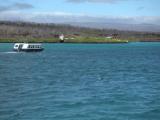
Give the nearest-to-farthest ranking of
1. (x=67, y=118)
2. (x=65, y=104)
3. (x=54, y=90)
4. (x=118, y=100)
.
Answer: (x=67, y=118)
(x=65, y=104)
(x=118, y=100)
(x=54, y=90)

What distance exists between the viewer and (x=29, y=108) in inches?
1097

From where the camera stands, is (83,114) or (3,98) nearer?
(83,114)

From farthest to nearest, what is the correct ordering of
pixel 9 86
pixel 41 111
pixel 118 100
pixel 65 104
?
pixel 9 86 < pixel 118 100 < pixel 65 104 < pixel 41 111

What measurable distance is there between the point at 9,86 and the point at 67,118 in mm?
15127

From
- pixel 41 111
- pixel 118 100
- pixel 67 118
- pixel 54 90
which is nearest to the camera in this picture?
pixel 67 118

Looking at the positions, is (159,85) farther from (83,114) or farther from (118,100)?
(83,114)

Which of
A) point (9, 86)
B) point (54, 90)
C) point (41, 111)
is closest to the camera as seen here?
Answer: point (41, 111)

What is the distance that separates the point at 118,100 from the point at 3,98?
7.45 meters

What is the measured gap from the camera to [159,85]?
136 ft

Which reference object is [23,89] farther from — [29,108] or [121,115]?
[121,115]

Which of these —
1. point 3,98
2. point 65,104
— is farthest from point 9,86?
point 65,104

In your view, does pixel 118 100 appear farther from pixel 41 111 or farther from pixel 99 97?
pixel 41 111

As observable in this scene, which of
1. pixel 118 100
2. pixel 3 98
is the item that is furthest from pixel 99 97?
pixel 3 98

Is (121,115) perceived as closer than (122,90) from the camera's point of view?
Yes
